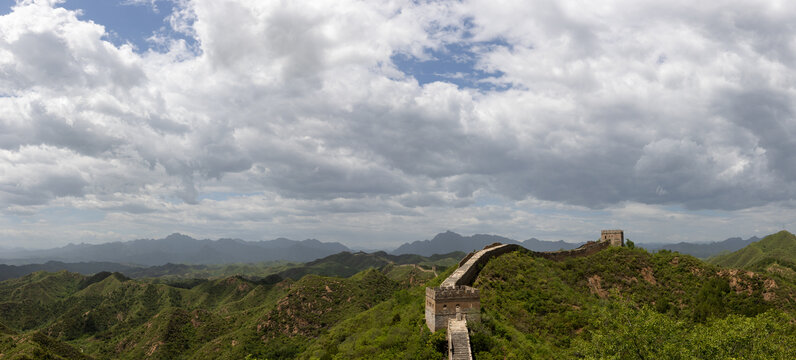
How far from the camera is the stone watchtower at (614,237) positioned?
68562mm

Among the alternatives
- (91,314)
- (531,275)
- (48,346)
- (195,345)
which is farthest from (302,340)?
(91,314)

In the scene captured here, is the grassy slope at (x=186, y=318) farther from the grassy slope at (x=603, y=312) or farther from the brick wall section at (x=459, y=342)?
the brick wall section at (x=459, y=342)

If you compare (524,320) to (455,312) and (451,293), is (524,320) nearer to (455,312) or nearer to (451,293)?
(455,312)

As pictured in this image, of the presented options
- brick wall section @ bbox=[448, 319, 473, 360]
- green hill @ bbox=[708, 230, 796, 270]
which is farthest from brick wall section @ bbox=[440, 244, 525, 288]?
green hill @ bbox=[708, 230, 796, 270]

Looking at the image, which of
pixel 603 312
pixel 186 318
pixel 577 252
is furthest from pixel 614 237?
pixel 186 318

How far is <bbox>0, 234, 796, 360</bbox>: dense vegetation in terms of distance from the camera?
25.1 meters

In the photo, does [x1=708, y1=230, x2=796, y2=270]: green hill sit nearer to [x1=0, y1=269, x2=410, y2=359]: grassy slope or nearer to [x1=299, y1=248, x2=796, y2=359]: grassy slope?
[x1=299, y1=248, x2=796, y2=359]: grassy slope

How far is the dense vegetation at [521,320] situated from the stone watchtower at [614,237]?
4.14m

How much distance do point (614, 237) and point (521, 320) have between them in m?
39.9

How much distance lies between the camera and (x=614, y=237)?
6912 centimetres

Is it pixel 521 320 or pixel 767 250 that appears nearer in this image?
pixel 521 320

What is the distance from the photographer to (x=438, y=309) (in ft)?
91.4

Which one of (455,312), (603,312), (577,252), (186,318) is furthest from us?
(186,318)

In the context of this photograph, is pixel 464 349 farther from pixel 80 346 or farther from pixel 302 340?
pixel 80 346
